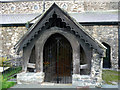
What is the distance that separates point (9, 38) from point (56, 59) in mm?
6034

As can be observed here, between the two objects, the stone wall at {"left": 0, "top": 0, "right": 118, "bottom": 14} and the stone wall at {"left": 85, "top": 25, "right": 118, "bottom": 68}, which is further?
the stone wall at {"left": 0, "top": 0, "right": 118, "bottom": 14}

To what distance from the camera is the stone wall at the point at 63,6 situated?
1352cm

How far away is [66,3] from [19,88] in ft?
35.2

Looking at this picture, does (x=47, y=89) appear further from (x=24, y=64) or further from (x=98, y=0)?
(x=98, y=0)

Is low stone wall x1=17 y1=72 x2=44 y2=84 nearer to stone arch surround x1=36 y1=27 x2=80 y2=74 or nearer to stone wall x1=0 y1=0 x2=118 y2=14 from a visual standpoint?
stone arch surround x1=36 y1=27 x2=80 y2=74

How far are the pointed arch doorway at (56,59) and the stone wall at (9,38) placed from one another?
502cm

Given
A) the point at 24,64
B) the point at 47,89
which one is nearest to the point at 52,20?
the point at 24,64

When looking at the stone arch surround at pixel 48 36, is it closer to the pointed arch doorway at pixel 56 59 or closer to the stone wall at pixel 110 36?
the pointed arch doorway at pixel 56 59

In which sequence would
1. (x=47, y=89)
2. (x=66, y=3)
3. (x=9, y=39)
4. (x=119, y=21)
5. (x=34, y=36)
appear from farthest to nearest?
(x=66, y=3)
(x=9, y=39)
(x=119, y=21)
(x=34, y=36)
(x=47, y=89)

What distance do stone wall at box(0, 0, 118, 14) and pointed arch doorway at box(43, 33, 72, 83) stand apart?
6.67 meters

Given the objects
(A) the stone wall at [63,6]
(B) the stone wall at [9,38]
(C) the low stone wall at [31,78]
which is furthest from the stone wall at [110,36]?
(C) the low stone wall at [31,78]

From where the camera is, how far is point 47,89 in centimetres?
533

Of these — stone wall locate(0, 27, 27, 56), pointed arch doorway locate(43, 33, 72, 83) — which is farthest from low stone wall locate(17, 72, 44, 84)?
stone wall locate(0, 27, 27, 56)

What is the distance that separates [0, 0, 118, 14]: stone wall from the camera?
13.5 metres
